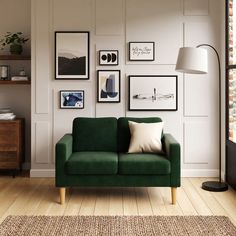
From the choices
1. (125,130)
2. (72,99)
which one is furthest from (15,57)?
(125,130)

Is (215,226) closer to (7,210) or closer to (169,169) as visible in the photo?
(169,169)

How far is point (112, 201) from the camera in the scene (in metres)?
4.04

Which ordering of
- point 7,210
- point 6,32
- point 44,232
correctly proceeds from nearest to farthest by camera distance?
point 44,232 → point 7,210 → point 6,32

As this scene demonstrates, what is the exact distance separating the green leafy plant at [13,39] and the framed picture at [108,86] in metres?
1.21

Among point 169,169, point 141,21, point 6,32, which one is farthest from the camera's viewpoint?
point 6,32

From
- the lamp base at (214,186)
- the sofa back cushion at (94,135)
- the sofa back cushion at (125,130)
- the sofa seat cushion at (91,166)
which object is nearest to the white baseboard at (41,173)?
the sofa back cushion at (94,135)

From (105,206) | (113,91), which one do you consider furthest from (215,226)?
(113,91)

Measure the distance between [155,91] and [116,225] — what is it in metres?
2.21

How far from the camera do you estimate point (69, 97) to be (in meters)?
5.05

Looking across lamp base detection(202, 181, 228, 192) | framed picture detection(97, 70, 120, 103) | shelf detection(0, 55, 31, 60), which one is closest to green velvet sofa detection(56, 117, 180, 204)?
lamp base detection(202, 181, 228, 192)

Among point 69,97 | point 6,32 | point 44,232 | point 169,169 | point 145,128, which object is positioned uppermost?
point 6,32

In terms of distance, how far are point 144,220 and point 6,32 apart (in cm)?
342

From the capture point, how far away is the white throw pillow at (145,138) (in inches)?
171

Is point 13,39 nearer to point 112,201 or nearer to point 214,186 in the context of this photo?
point 112,201
